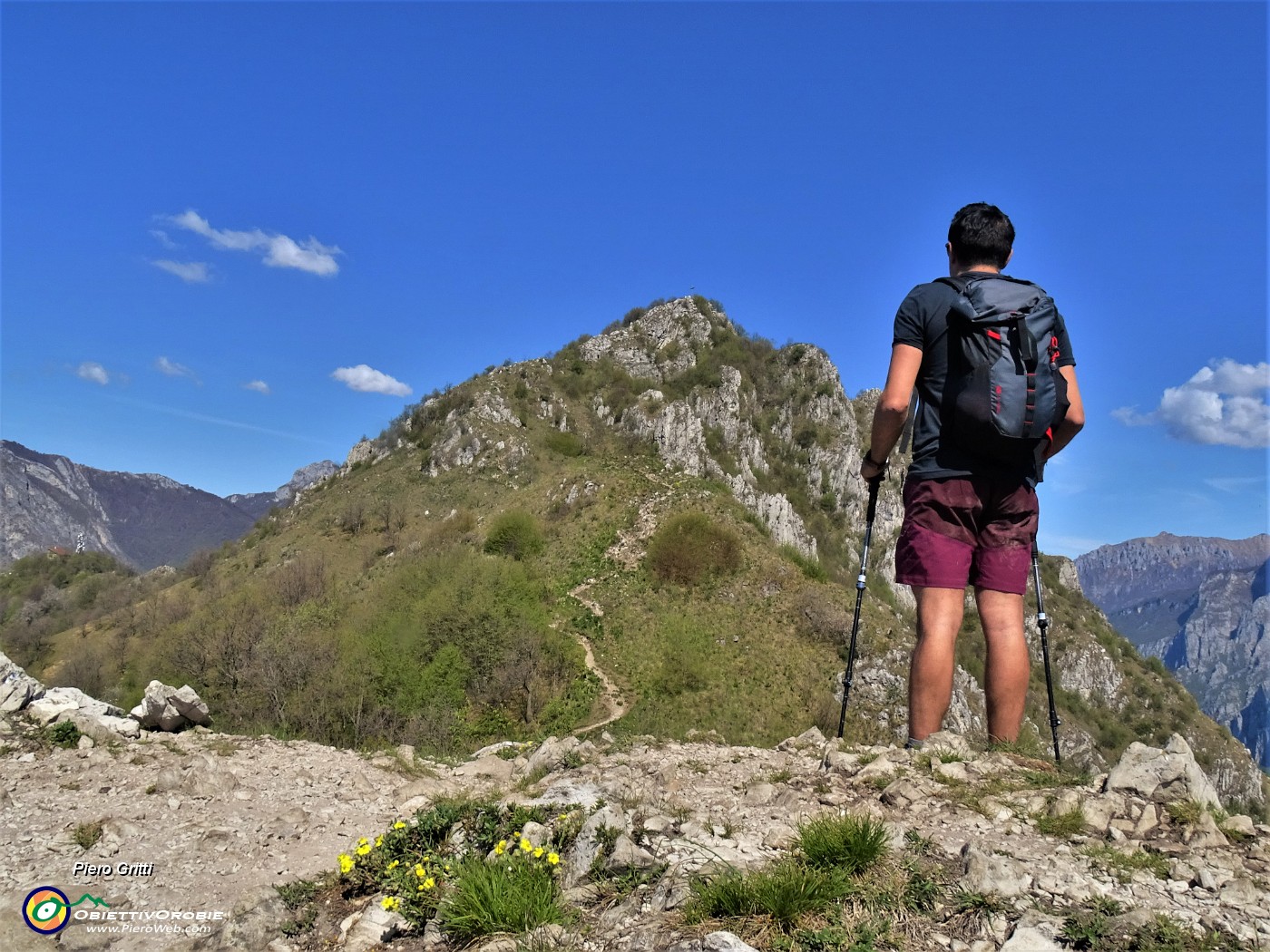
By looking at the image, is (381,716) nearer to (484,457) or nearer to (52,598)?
(484,457)

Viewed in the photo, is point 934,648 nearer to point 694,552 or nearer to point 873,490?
point 873,490

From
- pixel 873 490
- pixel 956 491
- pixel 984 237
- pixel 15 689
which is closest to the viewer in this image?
pixel 956 491

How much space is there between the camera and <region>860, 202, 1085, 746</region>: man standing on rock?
12.4ft

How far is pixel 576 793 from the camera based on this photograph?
378cm

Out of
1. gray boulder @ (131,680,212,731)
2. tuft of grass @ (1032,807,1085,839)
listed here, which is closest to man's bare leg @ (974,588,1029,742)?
tuft of grass @ (1032,807,1085,839)

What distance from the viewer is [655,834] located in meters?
3.16

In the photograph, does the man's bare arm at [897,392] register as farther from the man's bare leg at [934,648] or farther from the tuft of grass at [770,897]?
the tuft of grass at [770,897]

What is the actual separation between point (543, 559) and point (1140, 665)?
6468cm

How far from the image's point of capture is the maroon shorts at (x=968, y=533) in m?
3.82

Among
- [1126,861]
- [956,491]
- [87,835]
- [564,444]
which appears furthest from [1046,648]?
[564,444]

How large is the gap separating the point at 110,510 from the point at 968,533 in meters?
188

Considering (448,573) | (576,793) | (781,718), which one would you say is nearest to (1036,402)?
(576,793)

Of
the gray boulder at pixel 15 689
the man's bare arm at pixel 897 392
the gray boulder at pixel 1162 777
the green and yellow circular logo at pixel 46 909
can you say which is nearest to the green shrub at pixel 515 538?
the gray boulder at pixel 15 689

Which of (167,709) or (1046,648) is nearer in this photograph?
(1046,648)
